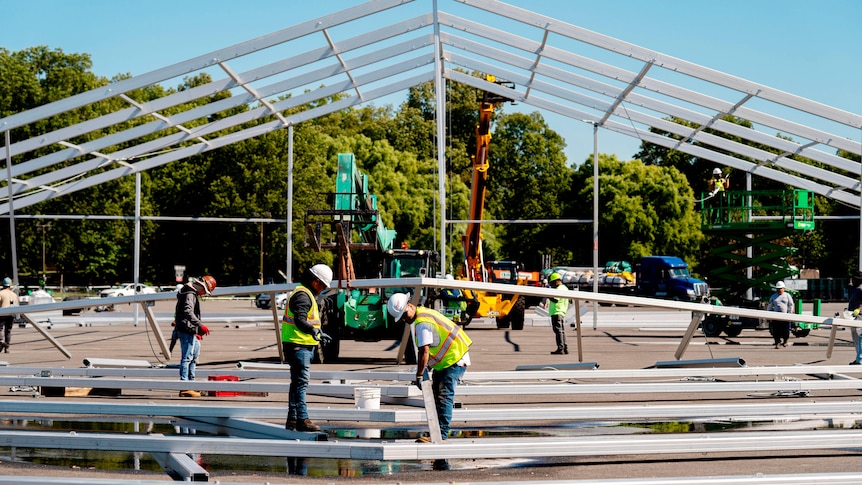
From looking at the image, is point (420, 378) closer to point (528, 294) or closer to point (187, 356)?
point (528, 294)

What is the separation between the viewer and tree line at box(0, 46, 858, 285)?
5909 cm

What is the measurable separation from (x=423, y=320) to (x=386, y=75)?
15.3 m

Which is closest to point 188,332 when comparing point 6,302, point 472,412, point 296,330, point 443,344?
point 296,330

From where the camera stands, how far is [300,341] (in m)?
10.7

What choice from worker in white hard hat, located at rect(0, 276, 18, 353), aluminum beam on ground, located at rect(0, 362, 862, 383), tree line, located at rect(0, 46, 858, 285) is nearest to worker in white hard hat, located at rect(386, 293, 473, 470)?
aluminum beam on ground, located at rect(0, 362, 862, 383)

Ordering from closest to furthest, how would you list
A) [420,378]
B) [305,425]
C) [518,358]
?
[420,378] < [305,425] < [518,358]

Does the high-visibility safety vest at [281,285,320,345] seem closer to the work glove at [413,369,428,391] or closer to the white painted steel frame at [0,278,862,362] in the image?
the work glove at [413,369,428,391]

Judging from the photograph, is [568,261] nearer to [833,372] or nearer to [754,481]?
[833,372]

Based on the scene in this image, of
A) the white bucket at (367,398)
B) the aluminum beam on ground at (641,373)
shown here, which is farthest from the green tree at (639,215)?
the white bucket at (367,398)

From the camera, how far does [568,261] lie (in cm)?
7050

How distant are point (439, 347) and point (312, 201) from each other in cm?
4861

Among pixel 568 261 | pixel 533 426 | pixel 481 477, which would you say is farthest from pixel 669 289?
pixel 481 477

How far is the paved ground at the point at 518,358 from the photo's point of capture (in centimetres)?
902

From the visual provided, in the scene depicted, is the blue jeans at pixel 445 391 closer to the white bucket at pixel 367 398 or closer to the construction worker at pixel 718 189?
the white bucket at pixel 367 398
